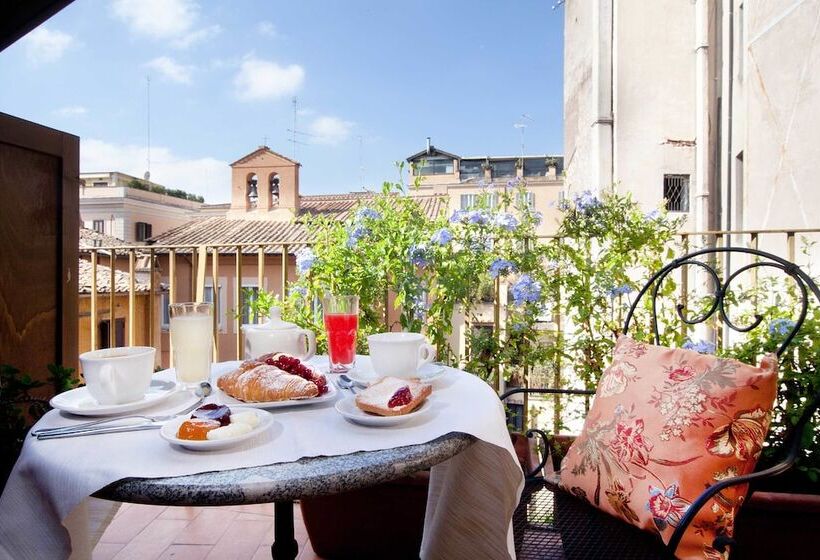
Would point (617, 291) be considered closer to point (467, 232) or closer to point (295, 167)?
point (467, 232)

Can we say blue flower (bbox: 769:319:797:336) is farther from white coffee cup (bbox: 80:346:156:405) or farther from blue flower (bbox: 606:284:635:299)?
white coffee cup (bbox: 80:346:156:405)

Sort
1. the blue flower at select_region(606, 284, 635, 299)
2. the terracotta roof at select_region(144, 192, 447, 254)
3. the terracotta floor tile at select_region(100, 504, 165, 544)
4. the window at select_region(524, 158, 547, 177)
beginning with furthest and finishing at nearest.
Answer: the window at select_region(524, 158, 547, 177)
the terracotta roof at select_region(144, 192, 447, 254)
the blue flower at select_region(606, 284, 635, 299)
the terracotta floor tile at select_region(100, 504, 165, 544)

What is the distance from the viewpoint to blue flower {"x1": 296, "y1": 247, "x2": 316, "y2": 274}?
227 centimetres

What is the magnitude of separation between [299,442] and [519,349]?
5.34ft

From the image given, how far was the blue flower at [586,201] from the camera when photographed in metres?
2.20

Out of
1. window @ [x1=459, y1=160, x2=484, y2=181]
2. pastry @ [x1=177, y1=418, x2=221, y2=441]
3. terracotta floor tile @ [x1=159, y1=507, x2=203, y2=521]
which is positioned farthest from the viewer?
window @ [x1=459, y1=160, x2=484, y2=181]

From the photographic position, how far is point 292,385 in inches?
36.3

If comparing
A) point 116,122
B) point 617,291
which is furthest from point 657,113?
point 116,122

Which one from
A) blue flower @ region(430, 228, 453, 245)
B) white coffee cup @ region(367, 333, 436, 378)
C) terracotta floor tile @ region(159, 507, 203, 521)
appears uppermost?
blue flower @ region(430, 228, 453, 245)

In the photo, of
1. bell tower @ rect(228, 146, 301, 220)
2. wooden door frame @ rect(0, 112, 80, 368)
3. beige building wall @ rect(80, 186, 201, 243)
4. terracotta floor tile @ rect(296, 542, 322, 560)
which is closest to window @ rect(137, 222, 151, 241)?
beige building wall @ rect(80, 186, 201, 243)

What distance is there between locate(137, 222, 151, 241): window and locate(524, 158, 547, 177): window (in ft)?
52.5

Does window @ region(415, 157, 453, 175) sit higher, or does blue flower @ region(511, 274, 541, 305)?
window @ region(415, 157, 453, 175)

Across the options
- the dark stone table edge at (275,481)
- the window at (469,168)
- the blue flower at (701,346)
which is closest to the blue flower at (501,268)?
the blue flower at (701,346)

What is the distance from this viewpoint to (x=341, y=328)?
124cm
